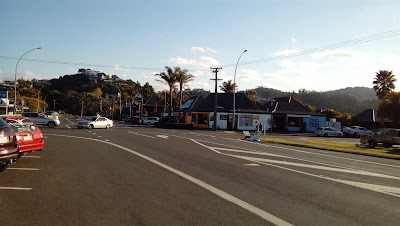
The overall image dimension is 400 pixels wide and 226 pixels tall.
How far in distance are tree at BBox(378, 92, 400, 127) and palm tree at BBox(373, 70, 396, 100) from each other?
8.42 m

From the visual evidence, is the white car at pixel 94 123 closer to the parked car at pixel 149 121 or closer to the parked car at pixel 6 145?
the parked car at pixel 149 121

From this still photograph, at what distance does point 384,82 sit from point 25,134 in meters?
63.8

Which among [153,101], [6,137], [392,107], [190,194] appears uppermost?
[153,101]

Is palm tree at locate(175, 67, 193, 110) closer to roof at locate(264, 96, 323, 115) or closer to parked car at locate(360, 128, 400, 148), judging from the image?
roof at locate(264, 96, 323, 115)

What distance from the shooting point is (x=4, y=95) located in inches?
1695

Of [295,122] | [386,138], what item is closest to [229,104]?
[295,122]

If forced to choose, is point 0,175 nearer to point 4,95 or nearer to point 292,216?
point 292,216

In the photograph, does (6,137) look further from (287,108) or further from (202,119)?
(287,108)

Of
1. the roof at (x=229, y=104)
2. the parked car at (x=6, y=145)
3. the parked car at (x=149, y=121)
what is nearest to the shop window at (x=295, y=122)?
the roof at (x=229, y=104)

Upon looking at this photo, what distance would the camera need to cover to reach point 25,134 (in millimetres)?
11891

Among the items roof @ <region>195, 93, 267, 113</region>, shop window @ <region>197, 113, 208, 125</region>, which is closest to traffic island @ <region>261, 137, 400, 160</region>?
roof @ <region>195, 93, 267, 113</region>

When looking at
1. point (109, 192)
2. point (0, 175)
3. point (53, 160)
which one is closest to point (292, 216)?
point (109, 192)

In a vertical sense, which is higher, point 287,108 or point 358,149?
point 287,108

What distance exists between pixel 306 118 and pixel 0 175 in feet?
177
